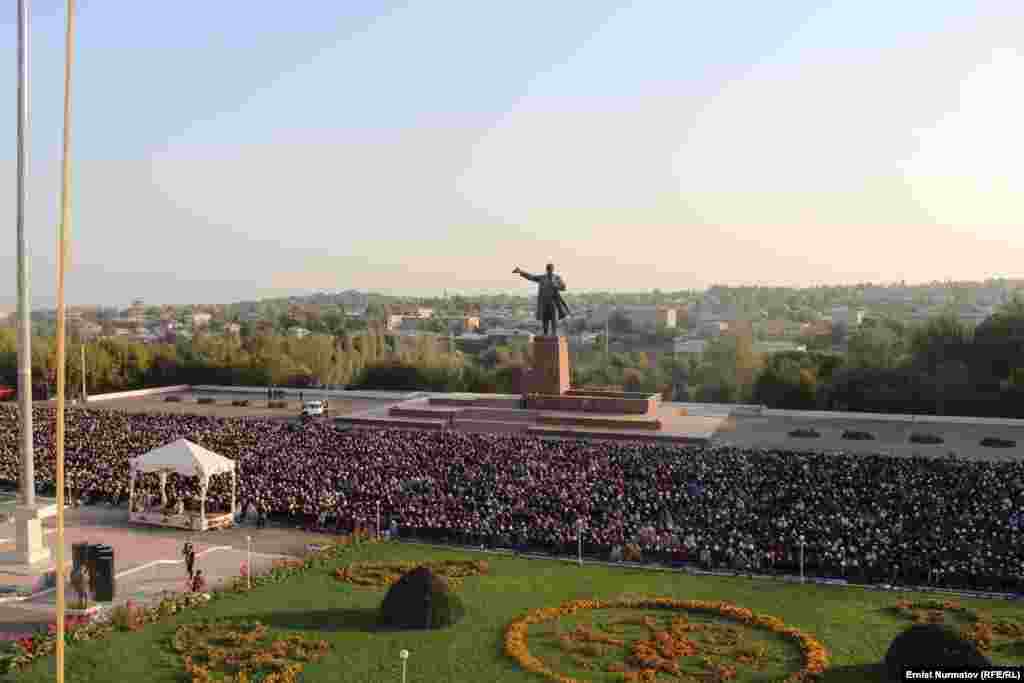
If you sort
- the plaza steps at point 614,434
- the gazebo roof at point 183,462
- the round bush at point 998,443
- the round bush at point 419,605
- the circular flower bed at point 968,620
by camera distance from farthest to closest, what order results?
the plaza steps at point 614,434, the round bush at point 998,443, the gazebo roof at point 183,462, the round bush at point 419,605, the circular flower bed at point 968,620

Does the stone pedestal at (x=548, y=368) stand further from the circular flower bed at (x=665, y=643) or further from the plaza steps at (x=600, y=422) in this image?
the circular flower bed at (x=665, y=643)

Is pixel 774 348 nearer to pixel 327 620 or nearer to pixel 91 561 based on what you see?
pixel 327 620

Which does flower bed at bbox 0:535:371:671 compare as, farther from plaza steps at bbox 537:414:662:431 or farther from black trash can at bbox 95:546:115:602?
plaza steps at bbox 537:414:662:431

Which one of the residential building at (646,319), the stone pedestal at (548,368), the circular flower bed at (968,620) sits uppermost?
the residential building at (646,319)

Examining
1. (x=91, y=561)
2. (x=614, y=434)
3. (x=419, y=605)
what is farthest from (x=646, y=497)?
(x=91, y=561)

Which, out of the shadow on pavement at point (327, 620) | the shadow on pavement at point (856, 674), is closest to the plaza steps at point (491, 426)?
the shadow on pavement at point (327, 620)

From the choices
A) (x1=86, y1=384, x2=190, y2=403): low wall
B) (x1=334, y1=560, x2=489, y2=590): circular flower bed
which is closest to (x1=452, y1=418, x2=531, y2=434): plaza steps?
(x1=334, y1=560, x2=489, y2=590): circular flower bed
